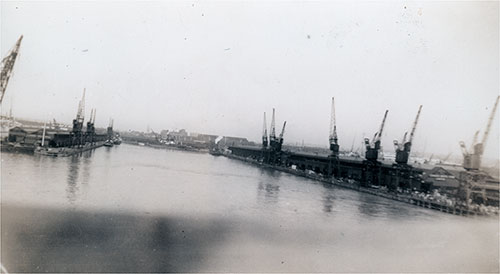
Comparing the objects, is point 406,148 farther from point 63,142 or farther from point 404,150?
point 63,142

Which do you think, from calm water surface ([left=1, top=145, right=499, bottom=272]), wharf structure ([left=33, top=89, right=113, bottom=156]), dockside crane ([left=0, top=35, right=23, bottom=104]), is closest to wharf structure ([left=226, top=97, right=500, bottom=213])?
calm water surface ([left=1, top=145, right=499, bottom=272])

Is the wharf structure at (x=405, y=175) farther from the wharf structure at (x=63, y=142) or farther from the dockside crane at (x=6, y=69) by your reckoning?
the wharf structure at (x=63, y=142)

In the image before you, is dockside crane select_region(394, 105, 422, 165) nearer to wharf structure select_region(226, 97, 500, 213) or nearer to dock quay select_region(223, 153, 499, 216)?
wharf structure select_region(226, 97, 500, 213)

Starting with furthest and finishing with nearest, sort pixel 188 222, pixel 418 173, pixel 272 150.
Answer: pixel 272 150 < pixel 418 173 < pixel 188 222

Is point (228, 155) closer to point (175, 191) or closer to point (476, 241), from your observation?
point (175, 191)

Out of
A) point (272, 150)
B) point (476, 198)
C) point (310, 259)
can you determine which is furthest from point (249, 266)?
point (272, 150)

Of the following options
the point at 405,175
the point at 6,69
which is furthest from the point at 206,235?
the point at 405,175
